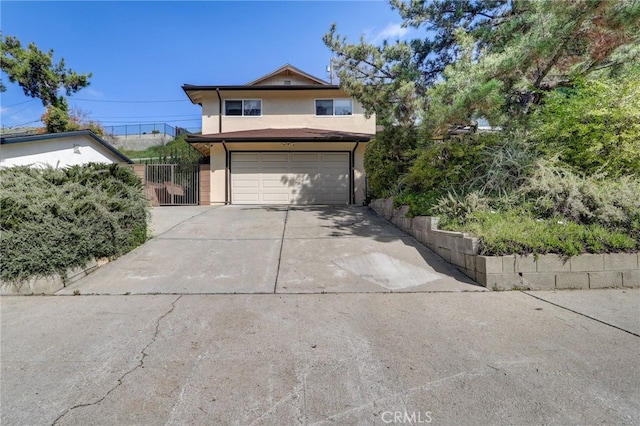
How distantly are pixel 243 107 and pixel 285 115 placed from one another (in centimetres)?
190

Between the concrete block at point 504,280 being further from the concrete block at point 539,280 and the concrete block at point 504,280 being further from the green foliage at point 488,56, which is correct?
the green foliage at point 488,56

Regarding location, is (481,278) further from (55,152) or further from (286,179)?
(55,152)

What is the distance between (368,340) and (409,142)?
7194 mm

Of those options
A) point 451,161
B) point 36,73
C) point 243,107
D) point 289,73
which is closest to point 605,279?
point 451,161

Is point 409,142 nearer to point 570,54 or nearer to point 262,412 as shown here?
point 570,54

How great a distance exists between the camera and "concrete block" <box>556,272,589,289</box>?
464 cm

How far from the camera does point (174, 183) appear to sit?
44.9 ft

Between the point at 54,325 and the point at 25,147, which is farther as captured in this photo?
the point at 25,147

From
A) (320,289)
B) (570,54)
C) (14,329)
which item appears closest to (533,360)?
(320,289)

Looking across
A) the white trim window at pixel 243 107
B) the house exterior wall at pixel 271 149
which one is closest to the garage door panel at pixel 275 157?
the house exterior wall at pixel 271 149

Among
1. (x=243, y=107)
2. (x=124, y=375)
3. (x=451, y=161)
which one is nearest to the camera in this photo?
(x=124, y=375)

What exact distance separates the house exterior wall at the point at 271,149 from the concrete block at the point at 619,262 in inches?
355

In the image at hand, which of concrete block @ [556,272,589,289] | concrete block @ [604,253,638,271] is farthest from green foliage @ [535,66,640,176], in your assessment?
concrete block @ [556,272,589,289]

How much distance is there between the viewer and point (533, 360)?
272 centimetres
